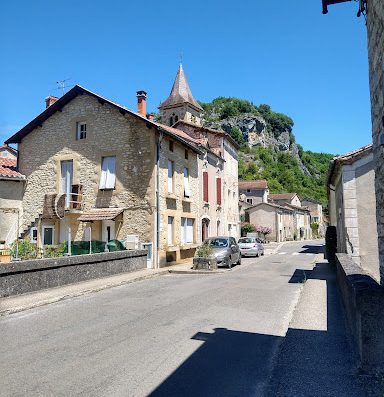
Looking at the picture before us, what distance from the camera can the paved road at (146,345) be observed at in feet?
13.7

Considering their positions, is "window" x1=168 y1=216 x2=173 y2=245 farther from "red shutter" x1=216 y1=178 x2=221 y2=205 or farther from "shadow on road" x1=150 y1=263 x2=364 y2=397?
"shadow on road" x1=150 y1=263 x2=364 y2=397

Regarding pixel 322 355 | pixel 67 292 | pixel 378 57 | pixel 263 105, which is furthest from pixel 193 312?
pixel 263 105

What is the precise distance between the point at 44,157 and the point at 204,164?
9590mm

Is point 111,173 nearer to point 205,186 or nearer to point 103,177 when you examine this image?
point 103,177

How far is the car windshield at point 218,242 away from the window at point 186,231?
215 centimetres

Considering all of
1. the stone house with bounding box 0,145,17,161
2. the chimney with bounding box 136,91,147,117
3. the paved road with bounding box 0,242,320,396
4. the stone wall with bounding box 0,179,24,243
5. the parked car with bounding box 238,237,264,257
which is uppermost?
the chimney with bounding box 136,91,147,117

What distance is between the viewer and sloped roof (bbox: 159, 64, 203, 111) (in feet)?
127

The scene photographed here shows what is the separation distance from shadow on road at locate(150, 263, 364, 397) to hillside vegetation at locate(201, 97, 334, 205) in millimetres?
86351

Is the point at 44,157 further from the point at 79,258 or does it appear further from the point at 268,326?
the point at 268,326

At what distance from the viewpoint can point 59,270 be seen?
11.4 metres

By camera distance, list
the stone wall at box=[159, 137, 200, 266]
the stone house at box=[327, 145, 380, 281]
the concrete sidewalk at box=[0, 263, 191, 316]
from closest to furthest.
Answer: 1. the concrete sidewalk at box=[0, 263, 191, 316]
2. the stone house at box=[327, 145, 380, 281]
3. the stone wall at box=[159, 137, 200, 266]

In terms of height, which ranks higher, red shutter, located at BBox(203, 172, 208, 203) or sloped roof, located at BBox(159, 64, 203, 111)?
sloped roof, located at BBox(159, 64, 203, 111)

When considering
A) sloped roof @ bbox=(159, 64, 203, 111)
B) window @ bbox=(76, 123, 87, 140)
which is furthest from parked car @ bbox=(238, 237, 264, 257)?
sloped roof @ bbox=(159, 64, 203, 111)

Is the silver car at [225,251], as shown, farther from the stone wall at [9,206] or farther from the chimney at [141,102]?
the stone wall at [9,206]
